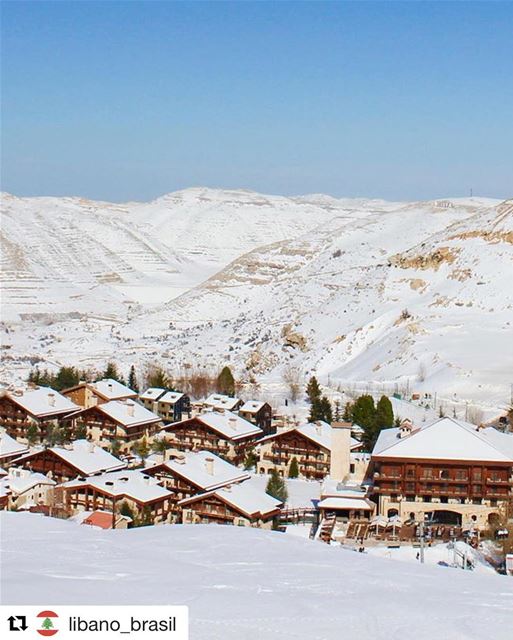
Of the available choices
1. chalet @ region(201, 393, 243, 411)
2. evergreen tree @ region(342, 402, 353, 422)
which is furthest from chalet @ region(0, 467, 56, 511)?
evergreen tree @ region(342, 402, 353, 422)

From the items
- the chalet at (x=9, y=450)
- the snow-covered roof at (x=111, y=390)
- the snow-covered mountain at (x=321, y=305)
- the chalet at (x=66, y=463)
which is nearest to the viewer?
the chalet at (x=66, y=463)

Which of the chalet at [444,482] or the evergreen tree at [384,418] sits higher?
the evergreen tree at [384,418]

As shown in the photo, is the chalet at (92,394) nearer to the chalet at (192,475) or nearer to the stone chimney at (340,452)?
the chalet at (192,475)

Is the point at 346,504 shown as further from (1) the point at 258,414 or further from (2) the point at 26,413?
(2) the point at 26,413

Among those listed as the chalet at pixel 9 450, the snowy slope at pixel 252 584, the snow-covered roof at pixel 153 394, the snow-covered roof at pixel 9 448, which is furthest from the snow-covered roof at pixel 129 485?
the snow-covered roof at pixel 153 394

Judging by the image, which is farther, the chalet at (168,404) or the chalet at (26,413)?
the chalet at (168,404)

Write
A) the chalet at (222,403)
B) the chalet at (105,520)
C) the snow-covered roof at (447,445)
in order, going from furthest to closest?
the chalet at (222,403), the snow-covered roof at (447,445), the chalet at (105,520)

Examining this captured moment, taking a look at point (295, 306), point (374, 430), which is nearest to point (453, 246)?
point (295, 306)

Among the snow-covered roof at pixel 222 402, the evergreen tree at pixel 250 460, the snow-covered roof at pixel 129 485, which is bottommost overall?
the snow-covered roof at pixel 129 485
